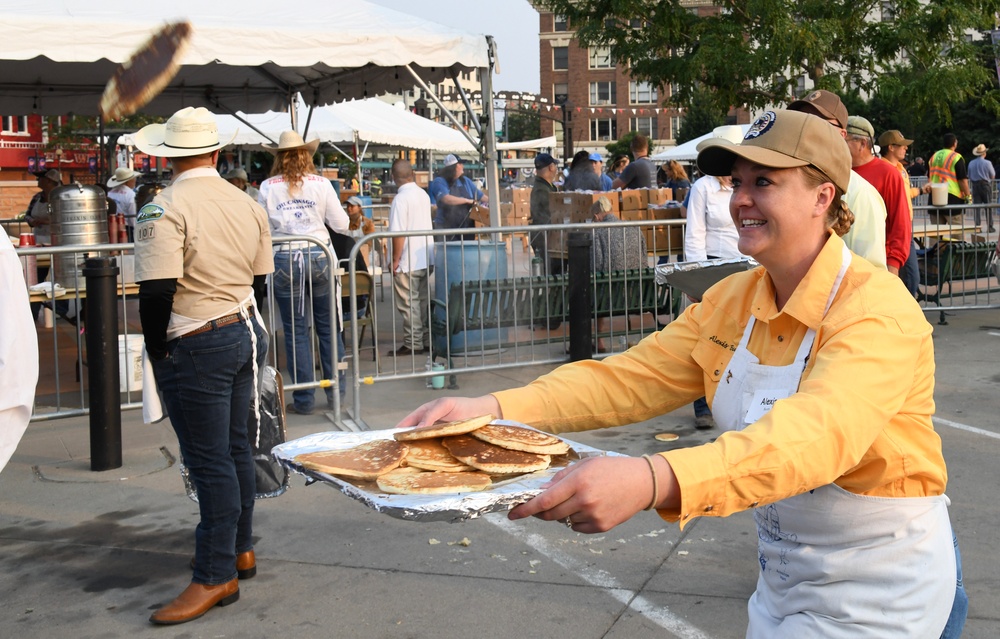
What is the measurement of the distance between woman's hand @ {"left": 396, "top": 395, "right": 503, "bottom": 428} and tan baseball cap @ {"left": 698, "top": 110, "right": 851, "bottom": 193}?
828 mm

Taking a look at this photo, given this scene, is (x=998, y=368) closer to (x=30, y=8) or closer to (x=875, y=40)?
(x=875, y=40)

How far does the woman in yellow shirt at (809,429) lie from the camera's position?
6.07 ft

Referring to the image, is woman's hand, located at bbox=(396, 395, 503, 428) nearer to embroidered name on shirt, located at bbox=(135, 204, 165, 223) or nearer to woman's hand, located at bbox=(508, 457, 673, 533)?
woman's hand, located at bbox=(508, 457, 673, 533)

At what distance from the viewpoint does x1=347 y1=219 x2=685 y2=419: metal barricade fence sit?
8.60 meters

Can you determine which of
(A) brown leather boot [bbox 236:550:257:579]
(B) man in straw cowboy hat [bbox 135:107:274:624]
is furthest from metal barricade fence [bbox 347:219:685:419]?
(B) man in straw cowboy hat [bbox 135:107:274:624]

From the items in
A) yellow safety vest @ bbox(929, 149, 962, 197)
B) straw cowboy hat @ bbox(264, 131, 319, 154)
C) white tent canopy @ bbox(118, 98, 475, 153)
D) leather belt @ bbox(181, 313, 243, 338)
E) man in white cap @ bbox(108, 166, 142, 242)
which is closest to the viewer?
leather belt @ bbox(181, 313, 243, 338)

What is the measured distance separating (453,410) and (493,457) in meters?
0.32

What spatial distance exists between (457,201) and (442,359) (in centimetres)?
572

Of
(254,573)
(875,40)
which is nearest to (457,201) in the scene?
(875,40)

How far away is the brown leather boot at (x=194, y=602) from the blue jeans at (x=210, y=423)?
40 millimetres

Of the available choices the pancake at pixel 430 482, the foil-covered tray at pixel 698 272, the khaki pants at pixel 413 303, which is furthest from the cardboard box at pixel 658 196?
the pancake at pixel 430 482

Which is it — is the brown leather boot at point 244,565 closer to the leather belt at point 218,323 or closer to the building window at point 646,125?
the leather belt at point 218,323

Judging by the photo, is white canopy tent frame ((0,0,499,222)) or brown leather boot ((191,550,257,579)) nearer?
brown leather boot ((191,550,257,579))

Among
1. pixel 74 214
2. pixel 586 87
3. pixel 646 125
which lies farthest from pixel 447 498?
pixel 586 87
